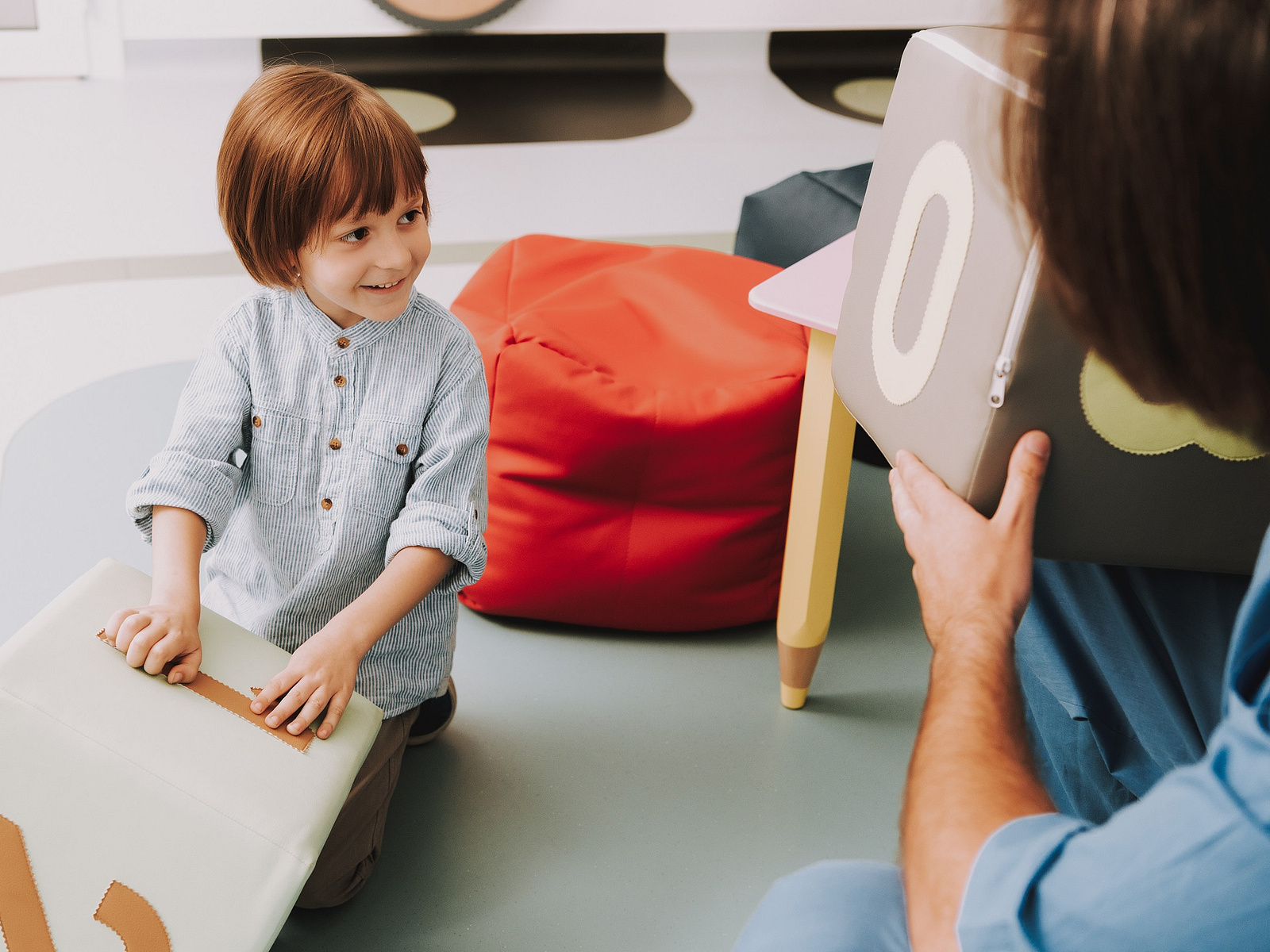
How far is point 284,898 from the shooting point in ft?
2.89

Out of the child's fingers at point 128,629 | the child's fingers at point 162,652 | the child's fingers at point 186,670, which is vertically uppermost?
the child's fingers at point 128,629

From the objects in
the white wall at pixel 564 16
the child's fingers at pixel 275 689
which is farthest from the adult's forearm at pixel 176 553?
the white wall at pixel 564 16

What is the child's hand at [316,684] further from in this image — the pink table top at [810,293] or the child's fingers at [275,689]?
the pink table top at [810,293]

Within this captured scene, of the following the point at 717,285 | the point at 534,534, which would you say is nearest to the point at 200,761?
the point at 534,534

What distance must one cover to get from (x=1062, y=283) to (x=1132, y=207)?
0.05 meters

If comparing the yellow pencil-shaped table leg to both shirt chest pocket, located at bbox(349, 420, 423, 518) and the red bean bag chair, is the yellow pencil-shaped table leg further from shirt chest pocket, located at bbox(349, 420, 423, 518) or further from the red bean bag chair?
shirt chest pocket, located at bbox(349, 420, 423, 518)

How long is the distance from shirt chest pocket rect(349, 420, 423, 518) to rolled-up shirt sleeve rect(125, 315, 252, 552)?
0.12 m

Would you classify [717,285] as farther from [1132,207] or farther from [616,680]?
[1132,207]

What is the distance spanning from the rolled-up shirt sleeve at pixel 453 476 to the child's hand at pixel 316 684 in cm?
12

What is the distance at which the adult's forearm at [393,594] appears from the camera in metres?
1.05

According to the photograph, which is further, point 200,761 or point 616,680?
point 616,680

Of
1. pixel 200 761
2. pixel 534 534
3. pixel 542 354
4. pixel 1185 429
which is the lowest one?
pixel 534 534

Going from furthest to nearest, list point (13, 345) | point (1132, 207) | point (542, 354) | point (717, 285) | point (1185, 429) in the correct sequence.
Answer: point (13, 345)
point (717, 285)
point (542, 354)
point (1185, 429)
point (1132, 207)

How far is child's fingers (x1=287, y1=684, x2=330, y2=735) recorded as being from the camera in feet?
3.17
